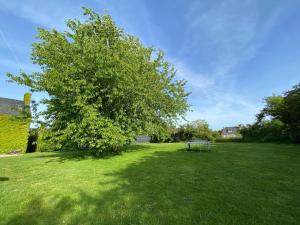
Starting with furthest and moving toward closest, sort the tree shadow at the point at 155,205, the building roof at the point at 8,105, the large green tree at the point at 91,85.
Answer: the building roof at the point at 8,105 < the large green tree at the point at 91,85 < the tree shadow at the point at 155,205

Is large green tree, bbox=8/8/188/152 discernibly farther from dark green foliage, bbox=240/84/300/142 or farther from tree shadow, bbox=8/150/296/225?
dark green foliage, bbox=240/84/300/142

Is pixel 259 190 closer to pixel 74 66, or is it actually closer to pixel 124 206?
pixel 124 206

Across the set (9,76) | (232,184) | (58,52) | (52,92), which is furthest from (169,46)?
(232,184)

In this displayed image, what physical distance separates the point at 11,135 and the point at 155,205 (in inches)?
791

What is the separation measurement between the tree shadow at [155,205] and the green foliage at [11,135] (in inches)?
674

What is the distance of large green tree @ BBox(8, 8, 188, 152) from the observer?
1008 centimetres

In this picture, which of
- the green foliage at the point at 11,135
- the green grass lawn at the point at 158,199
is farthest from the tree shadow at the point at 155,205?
the green foliage at the point at 11,135

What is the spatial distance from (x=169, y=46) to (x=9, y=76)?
12048 millimetres

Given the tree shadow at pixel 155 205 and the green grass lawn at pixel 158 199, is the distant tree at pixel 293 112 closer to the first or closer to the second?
the green grass lawn at pixel 158 199

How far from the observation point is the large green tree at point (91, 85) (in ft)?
33.1

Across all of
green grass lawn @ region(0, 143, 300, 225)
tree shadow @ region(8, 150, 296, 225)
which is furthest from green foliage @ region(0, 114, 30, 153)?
tree shadow @ region(8, 150, 296, 225)

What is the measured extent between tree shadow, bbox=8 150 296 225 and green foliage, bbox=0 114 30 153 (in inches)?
674

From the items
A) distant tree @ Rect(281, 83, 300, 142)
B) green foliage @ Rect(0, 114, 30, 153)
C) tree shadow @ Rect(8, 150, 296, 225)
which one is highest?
distant tree @ Rect(281, 83, 300, 142)

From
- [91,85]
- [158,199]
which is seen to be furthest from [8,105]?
[158,199]
